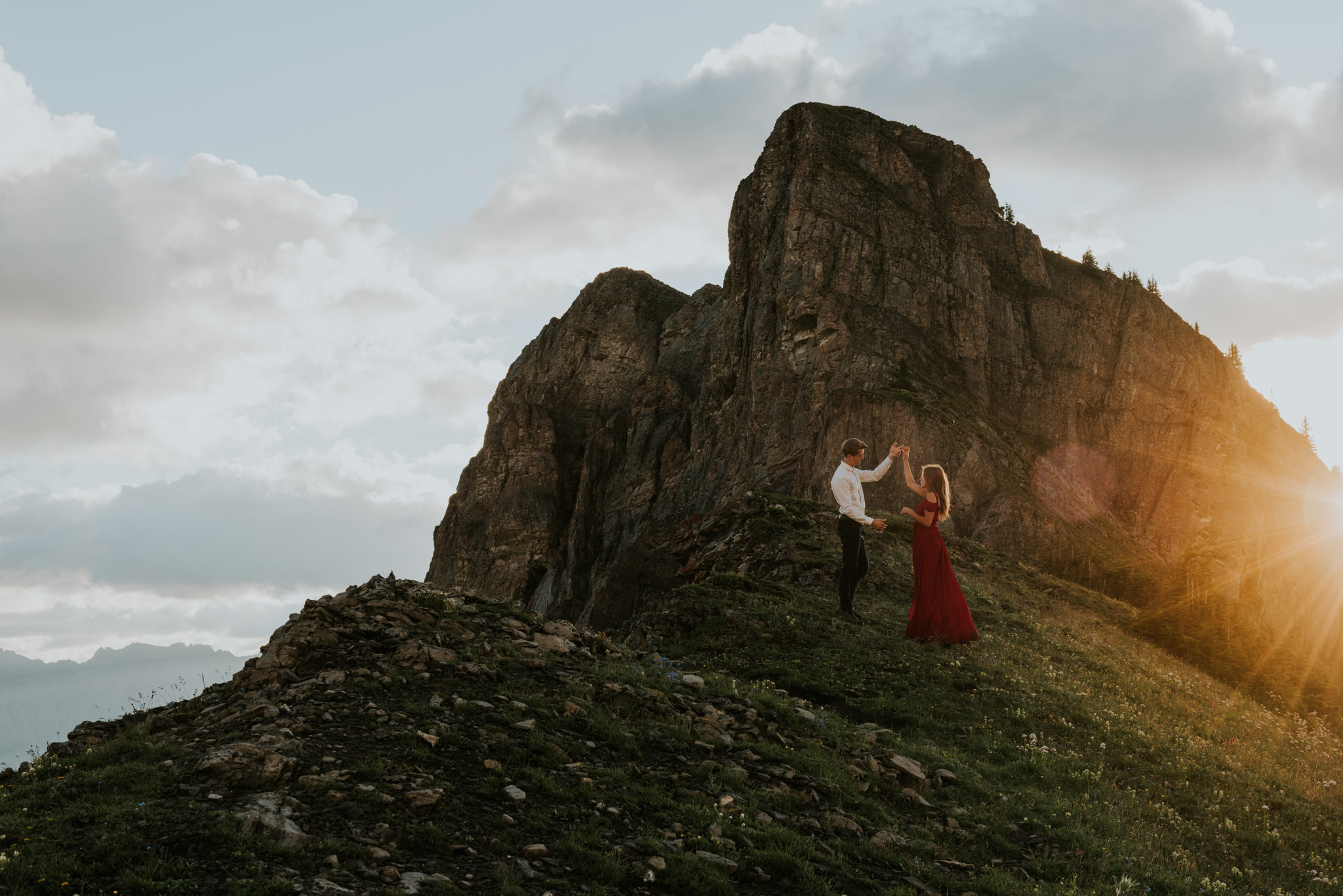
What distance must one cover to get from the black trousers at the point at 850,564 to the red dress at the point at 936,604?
1.20 metres

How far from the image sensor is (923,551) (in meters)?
17.7

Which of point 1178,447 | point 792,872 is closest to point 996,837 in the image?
point 792,872

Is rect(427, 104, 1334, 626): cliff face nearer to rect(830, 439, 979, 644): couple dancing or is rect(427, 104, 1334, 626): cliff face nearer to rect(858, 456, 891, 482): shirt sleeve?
rect(830, 439, 979, 644): couple dancing

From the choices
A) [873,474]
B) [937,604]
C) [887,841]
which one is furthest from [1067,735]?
[887,841]

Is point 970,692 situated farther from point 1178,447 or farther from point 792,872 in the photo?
point 1178,447

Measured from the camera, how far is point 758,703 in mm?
12938

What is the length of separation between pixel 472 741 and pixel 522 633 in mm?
4224

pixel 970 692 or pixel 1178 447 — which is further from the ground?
pixel 1178 447

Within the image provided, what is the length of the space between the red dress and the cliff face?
32.4 meters

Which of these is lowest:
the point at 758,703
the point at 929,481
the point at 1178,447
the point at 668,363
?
the point at 758,703

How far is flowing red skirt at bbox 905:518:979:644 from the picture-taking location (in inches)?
703

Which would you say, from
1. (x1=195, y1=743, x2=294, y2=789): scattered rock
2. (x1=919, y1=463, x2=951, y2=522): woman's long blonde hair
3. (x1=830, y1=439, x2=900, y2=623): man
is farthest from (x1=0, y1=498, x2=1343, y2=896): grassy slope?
(x1=919, y1=463, x2=951, y2=522): woman's long blonde hair

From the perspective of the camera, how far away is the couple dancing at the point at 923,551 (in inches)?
687

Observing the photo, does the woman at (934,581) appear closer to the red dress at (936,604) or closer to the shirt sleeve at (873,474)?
the red dress at (936,604)
